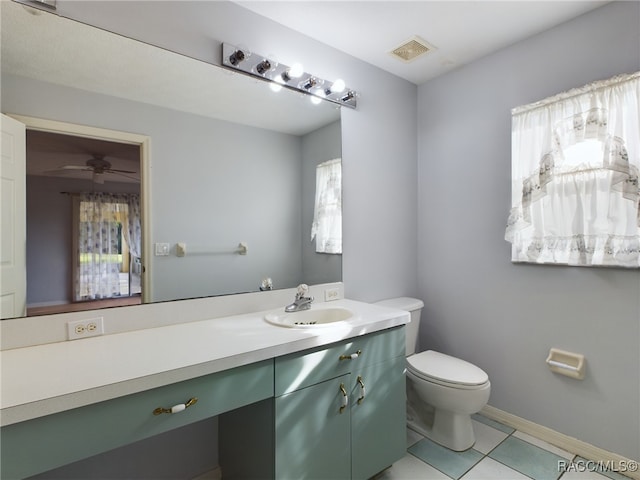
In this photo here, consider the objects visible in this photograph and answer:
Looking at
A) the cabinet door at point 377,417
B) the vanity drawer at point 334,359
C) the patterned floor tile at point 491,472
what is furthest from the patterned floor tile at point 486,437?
the vanity drawer at point 334,359

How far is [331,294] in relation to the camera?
2.15m

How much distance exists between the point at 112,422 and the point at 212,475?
3.38 feet

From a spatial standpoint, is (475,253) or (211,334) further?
(475,253)

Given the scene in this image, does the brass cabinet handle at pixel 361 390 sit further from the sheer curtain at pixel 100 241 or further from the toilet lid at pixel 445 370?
the sheer curtain at pixel 100 241

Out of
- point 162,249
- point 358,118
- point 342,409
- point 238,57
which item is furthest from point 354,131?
point 342,409

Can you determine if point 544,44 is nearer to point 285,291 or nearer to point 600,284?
point 600,284

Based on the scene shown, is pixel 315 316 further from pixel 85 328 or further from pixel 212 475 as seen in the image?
pixel 85 328

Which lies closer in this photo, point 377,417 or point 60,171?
point 60,171

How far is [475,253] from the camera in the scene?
93.5 inches

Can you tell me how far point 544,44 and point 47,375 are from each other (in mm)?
2937

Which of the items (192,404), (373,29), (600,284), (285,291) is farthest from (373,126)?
(192,404)

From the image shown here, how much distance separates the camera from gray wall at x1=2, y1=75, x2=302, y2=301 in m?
1.37

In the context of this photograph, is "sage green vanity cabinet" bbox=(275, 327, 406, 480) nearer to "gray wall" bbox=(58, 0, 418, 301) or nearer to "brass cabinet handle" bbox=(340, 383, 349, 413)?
"brass cabinet handle" bbox=(340, 383, 349, 413)

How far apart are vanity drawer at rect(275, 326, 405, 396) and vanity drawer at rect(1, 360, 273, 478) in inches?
4.9
